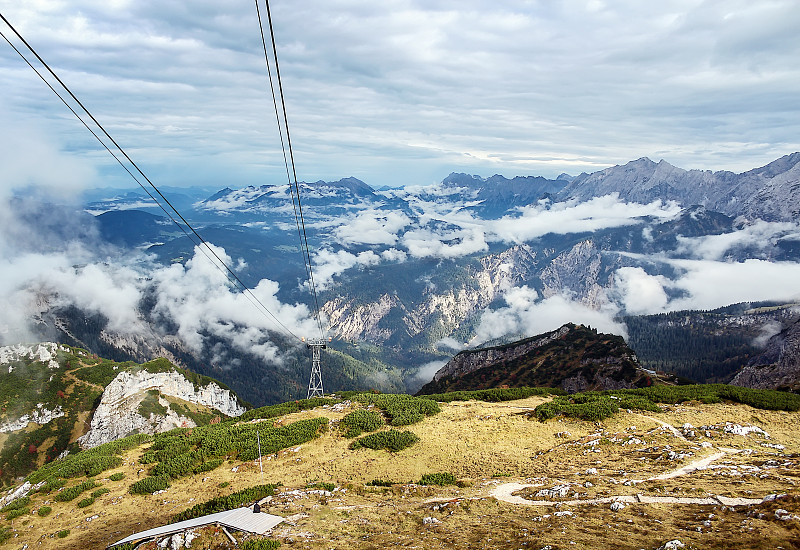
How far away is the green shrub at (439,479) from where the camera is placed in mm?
24922

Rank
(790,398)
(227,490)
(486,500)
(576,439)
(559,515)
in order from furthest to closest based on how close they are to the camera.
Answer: (790,398) → (576,439) → (227,490) → (486,500) → (559,515)

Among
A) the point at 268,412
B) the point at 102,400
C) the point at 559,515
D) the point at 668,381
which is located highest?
the point at 559,515

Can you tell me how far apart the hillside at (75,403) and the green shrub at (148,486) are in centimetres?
15577

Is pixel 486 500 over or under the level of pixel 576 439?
over

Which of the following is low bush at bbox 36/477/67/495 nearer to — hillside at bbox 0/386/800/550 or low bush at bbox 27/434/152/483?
hillside at bbox 0/386/800/550

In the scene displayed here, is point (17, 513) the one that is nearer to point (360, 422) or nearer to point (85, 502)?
point (85, 502)

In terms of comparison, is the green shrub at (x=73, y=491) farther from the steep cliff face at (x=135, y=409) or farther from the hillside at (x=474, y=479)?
the steep cliff face at (x=135, y=409)

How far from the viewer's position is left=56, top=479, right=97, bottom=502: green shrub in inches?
1151

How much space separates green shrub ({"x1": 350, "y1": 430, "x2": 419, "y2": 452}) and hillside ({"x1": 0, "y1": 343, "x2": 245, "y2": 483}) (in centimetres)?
16158

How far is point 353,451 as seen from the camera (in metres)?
32.2

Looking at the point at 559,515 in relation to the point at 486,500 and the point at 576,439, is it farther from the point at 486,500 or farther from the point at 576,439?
the point at 576,439

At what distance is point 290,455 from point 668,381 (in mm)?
99625

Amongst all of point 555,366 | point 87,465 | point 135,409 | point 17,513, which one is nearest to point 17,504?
point 17,513

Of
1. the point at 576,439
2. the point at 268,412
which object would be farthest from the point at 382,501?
the point at 268,412
